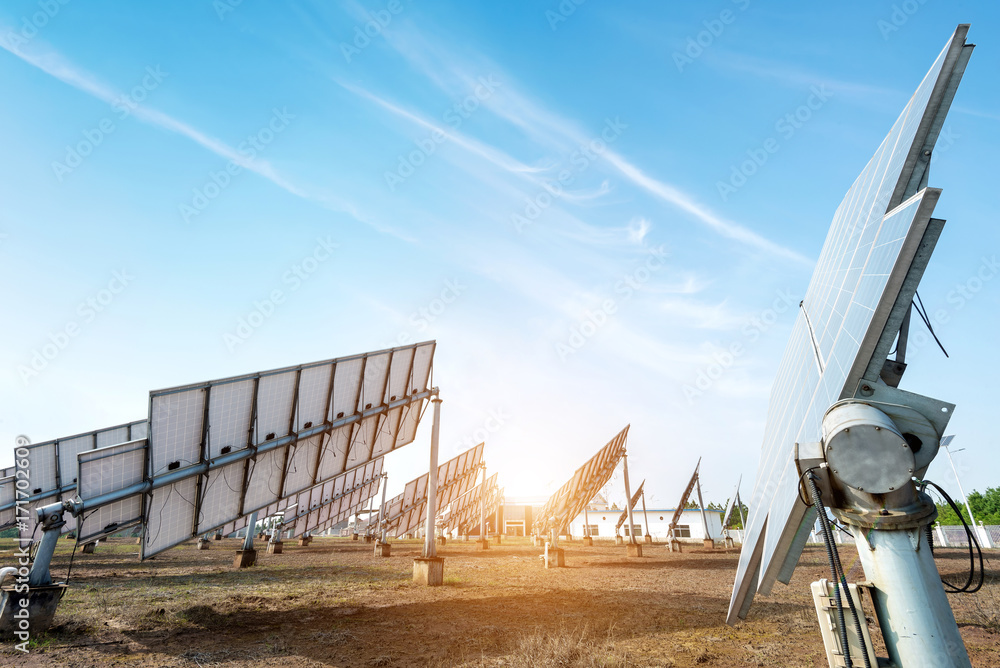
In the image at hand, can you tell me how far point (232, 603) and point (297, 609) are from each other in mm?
2221

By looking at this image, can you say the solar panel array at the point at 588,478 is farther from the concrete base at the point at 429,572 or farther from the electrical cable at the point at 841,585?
the electrical cable at the point at 841,585

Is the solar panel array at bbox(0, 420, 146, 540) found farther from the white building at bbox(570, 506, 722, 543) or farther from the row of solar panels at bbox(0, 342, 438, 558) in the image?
the white building at bbox(570, 506, 722, 543)

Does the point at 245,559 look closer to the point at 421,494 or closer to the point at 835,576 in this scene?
the point at 421,494

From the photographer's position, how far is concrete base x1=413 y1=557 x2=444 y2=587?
632 inches

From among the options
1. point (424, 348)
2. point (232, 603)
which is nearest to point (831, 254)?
point (424, 348)

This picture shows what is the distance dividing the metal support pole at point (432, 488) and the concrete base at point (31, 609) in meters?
9.36

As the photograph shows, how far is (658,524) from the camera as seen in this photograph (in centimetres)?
7481

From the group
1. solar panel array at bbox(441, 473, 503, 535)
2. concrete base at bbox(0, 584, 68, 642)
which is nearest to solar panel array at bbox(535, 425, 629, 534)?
solar panel array at bbox(441, 473, 503, 535)

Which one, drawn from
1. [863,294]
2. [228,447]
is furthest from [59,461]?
[863,294]

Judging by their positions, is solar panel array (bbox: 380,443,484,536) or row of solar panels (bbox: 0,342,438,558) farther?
solar panel array (bbox: 380,443,484,536)

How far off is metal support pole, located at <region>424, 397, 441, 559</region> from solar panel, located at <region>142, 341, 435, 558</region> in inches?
38.3

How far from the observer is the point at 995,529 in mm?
44750

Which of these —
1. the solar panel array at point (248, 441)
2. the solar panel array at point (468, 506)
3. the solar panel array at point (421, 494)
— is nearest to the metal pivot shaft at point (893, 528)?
the solar panel array at point (248, 441)

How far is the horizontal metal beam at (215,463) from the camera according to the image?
30.8 feet
